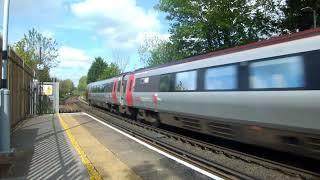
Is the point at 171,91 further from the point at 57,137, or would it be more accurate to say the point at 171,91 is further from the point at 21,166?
the point at 21,166

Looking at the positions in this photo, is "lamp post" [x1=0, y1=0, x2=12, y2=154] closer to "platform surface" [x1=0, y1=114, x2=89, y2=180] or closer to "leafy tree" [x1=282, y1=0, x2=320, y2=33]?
"platform surface" [x1=0, y1=114, x2=89, y2=180]

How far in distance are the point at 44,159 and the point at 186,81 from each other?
20.0 feet

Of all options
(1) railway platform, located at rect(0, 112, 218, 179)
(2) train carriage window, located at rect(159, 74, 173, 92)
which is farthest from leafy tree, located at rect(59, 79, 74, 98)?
(1) railway platform, located at rect(0, 112, 218, 179)

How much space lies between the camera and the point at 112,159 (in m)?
11.9

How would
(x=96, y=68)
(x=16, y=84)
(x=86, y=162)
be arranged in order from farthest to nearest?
(x=96, y=68) → (x=16, y=84) → (x=86, y=162)

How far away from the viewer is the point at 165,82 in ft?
60.5

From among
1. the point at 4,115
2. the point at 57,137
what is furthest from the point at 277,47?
the point at 57,137

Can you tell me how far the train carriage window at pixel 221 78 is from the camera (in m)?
12.4

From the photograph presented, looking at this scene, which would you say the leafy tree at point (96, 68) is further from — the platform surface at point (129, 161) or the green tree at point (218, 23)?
the platform surface at point (129, 161)

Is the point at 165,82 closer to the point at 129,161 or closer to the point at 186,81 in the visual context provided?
the point at 186,81

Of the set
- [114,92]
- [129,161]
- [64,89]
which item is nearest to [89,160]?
[129,161]

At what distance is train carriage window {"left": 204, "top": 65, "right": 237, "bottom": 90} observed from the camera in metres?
12.4

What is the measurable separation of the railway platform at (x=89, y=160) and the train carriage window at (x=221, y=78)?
8.26 ft

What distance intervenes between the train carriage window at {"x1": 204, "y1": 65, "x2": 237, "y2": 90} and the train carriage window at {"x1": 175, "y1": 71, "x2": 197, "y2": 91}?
97 cm
